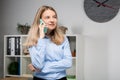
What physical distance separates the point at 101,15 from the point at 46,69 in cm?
188

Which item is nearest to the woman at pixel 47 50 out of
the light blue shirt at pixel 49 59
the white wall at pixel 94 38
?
the light blue shirt at pixel 49 59

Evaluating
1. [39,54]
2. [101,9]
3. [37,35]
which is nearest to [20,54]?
[101,9]

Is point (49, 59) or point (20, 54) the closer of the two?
point (49, 59)

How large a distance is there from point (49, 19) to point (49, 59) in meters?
0.28

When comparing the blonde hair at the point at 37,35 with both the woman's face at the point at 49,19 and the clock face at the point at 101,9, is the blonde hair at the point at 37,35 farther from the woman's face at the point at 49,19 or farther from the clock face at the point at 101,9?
the clock face at the point at 101,9

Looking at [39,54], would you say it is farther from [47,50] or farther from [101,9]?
[101,9]

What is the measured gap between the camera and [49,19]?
1431 mm

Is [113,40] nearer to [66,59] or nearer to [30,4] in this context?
[30,4]

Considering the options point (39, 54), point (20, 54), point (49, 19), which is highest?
point (49, 19)

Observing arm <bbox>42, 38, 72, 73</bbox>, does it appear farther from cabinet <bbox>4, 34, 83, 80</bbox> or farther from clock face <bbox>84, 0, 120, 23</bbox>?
clock face <bbox>84, 0, 120, 23</bbox>

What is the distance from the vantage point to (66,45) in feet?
4.96

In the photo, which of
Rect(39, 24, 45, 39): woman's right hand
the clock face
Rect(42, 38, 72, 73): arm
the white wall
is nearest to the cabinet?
the white wall

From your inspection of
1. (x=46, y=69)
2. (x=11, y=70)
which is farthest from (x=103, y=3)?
(x=46, y=69)

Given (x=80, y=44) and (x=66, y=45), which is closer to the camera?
(x=66, y=45)
